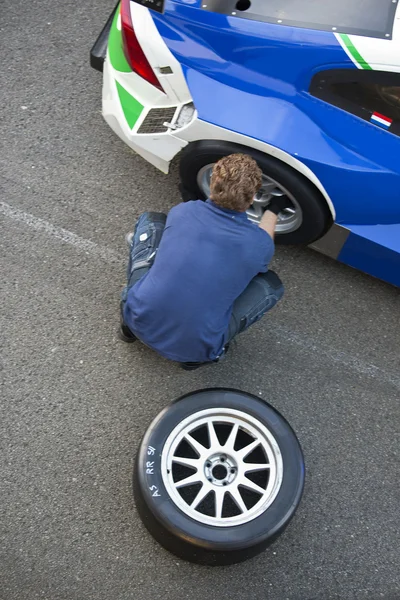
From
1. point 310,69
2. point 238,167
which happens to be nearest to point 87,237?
point 238,167

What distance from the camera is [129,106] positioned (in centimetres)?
362

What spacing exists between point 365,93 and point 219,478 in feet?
6.95

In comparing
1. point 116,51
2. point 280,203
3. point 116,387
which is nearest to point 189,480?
point 116,387

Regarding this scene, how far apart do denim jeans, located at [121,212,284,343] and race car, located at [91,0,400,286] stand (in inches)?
21.0

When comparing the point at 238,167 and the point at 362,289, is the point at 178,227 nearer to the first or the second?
the point at 238,167

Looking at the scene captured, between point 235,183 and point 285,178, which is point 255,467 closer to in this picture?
point 235,183

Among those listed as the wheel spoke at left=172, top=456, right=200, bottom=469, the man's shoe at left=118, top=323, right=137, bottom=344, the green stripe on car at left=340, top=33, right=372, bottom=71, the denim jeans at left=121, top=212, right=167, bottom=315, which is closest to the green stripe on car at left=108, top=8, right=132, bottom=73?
the denim jeans at left=121, top=212, right=167, bottom=315

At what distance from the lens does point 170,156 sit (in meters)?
3.59

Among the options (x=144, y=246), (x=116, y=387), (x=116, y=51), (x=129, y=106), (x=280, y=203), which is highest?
(x=116, y=51)

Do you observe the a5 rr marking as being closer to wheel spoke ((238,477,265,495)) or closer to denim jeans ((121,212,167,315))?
wheel spoke ((238,477,265,495))

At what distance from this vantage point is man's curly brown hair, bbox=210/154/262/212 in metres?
2.84

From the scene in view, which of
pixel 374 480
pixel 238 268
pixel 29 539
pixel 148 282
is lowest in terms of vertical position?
pixel 29 539

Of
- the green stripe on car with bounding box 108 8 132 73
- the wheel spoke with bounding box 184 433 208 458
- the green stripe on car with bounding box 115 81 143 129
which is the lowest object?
the wheel spoke with bounding box 184 433 208 458

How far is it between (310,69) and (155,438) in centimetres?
202
